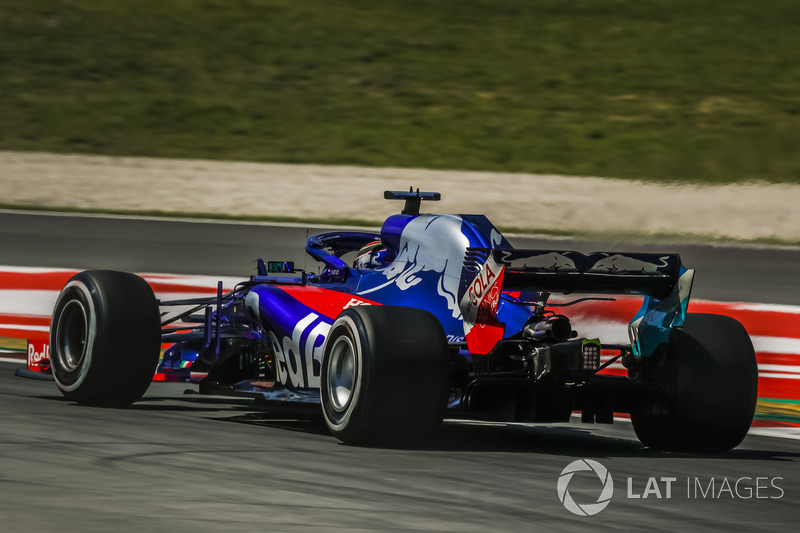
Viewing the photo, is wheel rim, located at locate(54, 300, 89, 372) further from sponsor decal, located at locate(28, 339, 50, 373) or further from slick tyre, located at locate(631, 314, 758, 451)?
slick tyre, located at locate(631, 314, 758, 451)

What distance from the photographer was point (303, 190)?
2206 centimetres

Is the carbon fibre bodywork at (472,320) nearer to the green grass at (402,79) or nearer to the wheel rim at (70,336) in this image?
the wheel rim at (70,336)

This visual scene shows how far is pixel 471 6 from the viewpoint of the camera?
32.9m

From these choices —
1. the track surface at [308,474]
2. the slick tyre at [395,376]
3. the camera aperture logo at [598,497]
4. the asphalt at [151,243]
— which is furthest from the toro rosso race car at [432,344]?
the asphalt at [151,243]

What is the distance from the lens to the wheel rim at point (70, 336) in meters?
9.08

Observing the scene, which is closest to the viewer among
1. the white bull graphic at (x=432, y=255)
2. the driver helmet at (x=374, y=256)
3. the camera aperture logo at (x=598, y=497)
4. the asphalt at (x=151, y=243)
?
the camera aperture logo at (x=598, y=497)

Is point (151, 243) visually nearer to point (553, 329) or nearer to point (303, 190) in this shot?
point (303, 190)

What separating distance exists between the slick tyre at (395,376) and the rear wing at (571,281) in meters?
0.45

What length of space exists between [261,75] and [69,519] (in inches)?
958

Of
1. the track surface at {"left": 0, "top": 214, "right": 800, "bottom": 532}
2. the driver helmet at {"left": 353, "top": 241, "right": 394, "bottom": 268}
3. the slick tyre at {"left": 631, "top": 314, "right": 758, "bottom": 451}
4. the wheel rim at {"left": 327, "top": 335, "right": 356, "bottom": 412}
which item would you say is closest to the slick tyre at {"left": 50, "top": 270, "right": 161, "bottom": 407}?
the track surface at {"left": 0, "top": 214, "right": 800, "bottom": 532}

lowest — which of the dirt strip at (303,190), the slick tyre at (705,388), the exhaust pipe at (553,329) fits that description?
the slick tyre at (705,388)

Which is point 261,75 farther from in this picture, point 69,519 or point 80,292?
point 69,519

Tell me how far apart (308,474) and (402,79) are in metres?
22.6

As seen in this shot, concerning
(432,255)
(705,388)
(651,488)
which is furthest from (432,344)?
(705,388)
